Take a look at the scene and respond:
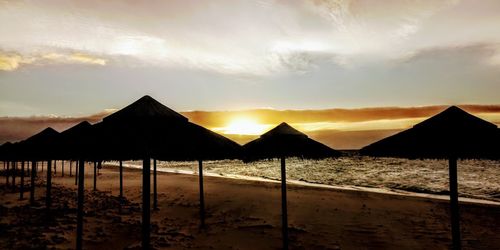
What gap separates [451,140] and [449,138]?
1.8 inches

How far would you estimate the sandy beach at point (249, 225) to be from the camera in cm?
984

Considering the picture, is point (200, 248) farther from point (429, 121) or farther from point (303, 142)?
point (429, 121)

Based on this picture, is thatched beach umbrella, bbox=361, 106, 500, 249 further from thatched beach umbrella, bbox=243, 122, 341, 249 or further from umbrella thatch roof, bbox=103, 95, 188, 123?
umbrella thatch roof, bbox=103, 95, 188, 123

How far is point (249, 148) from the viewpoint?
27.5 feet

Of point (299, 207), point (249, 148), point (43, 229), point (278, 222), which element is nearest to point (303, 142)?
point (249, 148)

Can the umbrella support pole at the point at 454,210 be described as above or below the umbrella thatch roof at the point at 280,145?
below

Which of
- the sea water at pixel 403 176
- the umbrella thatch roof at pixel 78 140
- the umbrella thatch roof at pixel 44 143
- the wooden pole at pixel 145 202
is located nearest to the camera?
the wooden pole at pixel 145 202

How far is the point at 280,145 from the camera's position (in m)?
8.43

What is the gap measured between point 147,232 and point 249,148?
10.8ft

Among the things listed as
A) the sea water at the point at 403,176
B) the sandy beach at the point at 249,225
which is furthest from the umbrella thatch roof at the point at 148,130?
the sea water at the point at 403,176

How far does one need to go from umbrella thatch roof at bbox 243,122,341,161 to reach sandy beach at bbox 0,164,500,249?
10.1 ft

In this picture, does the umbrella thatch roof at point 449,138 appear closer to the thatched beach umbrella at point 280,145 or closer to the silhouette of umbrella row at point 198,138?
the silhouette of umbrella row at point 198,138

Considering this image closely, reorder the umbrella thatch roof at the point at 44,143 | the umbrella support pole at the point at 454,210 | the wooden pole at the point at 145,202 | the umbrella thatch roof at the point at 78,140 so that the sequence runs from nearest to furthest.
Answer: the wooden pole at the point at 145,202
the umbrella support pole at the point at 454,210
the umbrella thatch roof at the point at 78,140
the umbrella thatch roof at the point at 44,143

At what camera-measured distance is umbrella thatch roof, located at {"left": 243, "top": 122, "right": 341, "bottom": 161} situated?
841cm
